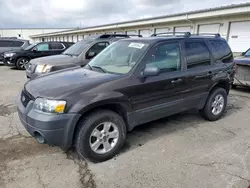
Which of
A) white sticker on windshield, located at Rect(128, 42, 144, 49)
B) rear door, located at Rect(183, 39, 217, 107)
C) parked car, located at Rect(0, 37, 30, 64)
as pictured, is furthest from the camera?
parked car, located at Rect(0, 37, 30, 64)

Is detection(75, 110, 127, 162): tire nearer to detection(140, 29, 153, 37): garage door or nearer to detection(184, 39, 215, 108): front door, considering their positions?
detection(184, 39, 215, 108): front door

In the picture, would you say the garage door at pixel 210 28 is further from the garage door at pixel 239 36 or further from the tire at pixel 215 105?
the tire at pixel 215 105

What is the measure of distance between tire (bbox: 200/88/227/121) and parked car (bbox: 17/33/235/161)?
21 mm

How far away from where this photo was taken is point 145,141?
12.0ft

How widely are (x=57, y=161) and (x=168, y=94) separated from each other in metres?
2.02

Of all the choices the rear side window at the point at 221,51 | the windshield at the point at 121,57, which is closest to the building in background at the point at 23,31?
the windshield at the point at 121,57

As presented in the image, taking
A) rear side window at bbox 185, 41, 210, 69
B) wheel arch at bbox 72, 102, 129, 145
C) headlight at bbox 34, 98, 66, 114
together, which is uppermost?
rear side window at bbox 185, 41, 210, 69

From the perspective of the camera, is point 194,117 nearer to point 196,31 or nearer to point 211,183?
point 211,183

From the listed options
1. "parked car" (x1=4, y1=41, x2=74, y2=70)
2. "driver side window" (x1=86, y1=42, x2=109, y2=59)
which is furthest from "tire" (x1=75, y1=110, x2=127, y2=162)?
"parked car" (x1=4, y1=41, x2=74, y2=70)

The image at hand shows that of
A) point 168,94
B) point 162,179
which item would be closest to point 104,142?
point 162,179

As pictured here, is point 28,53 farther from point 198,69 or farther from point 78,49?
point 198,69

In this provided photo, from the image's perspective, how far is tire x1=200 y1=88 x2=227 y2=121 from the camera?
4416mm

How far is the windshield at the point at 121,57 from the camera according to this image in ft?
11.1

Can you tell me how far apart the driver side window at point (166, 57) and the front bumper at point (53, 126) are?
4.87ft
